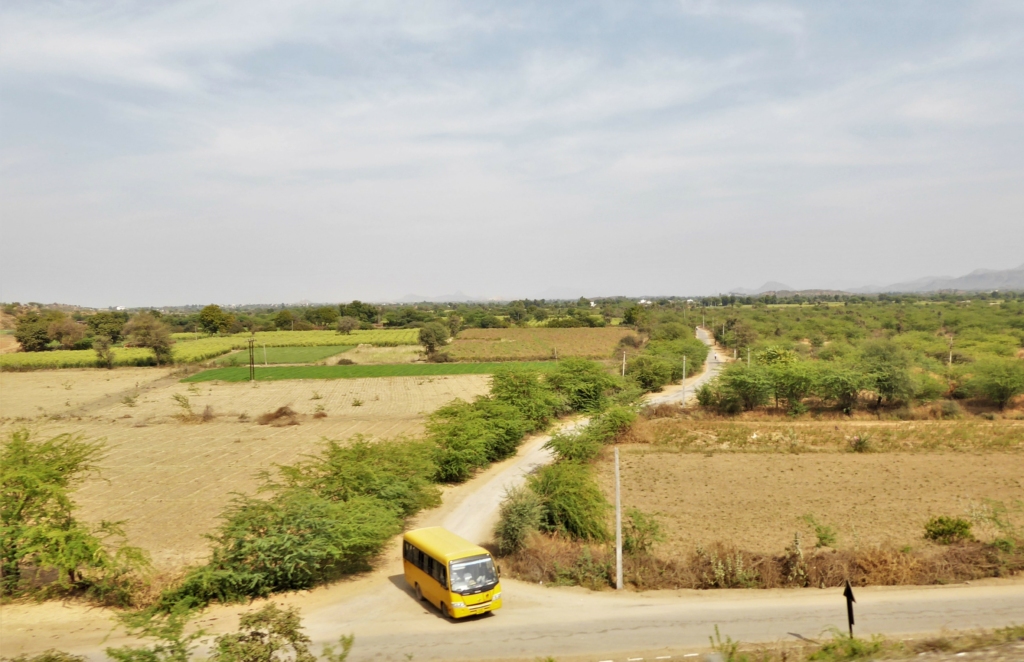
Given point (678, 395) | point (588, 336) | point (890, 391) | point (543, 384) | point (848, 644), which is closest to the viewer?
point (848, 644)

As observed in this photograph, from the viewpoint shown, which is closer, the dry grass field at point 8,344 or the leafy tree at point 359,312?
the dry grass field at point 8,344

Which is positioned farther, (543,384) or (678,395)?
(678,395)

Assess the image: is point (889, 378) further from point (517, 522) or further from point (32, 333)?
point (32, 333)

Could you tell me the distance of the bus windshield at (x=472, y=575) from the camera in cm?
1441

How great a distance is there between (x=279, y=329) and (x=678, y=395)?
118924mm

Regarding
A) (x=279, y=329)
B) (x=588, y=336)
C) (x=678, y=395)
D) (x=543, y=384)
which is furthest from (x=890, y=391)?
(x=279, y=329)

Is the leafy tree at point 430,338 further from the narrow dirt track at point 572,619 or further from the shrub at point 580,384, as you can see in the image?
the narrow dirt track at point 572,619

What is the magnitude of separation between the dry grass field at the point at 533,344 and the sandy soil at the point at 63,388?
42502mm

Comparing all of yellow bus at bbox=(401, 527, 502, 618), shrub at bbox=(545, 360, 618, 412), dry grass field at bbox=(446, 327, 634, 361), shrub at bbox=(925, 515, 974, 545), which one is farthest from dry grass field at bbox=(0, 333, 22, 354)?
shrub at bbox=(925, 515, 974, 545)

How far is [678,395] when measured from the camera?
55.9 metres

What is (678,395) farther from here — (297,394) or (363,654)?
(363,654)

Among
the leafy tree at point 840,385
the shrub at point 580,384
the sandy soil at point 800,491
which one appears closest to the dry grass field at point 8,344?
the shrub at point 580,384

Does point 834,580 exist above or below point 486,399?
below

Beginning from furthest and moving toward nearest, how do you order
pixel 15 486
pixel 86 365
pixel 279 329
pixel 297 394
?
pixel 279 329
pixel 86 365
pixel 297 394
pixel 15 486
